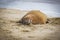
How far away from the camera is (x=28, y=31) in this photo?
302 cm

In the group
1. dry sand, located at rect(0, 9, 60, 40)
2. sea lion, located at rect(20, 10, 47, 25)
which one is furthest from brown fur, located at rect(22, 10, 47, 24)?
dry sand, located at rect(0, 9, 60, 40)

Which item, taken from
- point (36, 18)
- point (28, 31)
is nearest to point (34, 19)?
point (36, 18)

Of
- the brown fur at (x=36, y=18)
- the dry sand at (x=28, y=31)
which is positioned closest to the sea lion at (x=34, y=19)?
the brown fur at (x=36, y=18)

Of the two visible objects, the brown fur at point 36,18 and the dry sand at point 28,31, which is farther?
the brown fur at point 36,18

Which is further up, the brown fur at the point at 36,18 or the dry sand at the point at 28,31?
the brown fur at the point at 36,18

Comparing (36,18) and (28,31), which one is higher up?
(36,18)

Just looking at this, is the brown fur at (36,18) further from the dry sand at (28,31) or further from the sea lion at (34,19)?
the dry sand at (28,31)

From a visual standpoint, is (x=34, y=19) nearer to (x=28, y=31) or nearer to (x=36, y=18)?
(x=36, y=18)

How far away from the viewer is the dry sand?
2760 millimetres

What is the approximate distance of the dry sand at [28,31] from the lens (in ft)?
9.05

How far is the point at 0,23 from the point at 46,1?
262cm

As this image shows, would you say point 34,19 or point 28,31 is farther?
point 34,19

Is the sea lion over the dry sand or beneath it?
over

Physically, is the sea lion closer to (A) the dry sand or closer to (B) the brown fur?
Answer: (B) the brown fur
